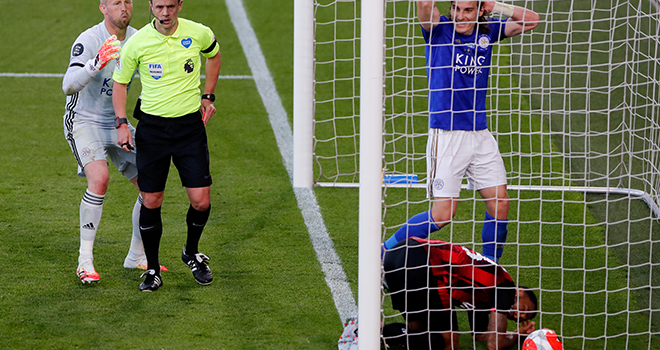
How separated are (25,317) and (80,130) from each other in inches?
46.7

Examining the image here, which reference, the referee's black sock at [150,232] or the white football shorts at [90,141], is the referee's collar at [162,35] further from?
the referee's black sock at [150,232]

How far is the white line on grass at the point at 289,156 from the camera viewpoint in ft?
16.3

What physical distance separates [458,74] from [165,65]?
1.71 metres

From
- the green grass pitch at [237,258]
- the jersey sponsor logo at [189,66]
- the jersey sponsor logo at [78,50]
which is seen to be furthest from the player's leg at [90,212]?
the jersey sponsor logo at [189,66]

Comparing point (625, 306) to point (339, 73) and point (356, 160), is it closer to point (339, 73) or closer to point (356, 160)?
point (356, 160)

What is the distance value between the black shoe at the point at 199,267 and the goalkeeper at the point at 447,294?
135 cm

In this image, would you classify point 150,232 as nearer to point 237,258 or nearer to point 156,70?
point 237,258

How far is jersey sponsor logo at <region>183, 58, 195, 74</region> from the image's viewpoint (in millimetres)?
4688

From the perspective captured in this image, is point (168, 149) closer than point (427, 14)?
No

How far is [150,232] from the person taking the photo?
4.85 meters

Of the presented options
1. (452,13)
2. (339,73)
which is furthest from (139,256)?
(339,73)

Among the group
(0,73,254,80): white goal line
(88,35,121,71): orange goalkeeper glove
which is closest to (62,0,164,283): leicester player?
(88,35,121,71): orange goalkeeper glove

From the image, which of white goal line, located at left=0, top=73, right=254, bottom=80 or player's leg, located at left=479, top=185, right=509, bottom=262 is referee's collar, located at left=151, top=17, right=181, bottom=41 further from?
white goal line, located at left=0, top=73, right=254, bottom=80

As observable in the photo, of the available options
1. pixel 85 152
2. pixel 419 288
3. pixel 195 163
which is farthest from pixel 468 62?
pixel 85 152
